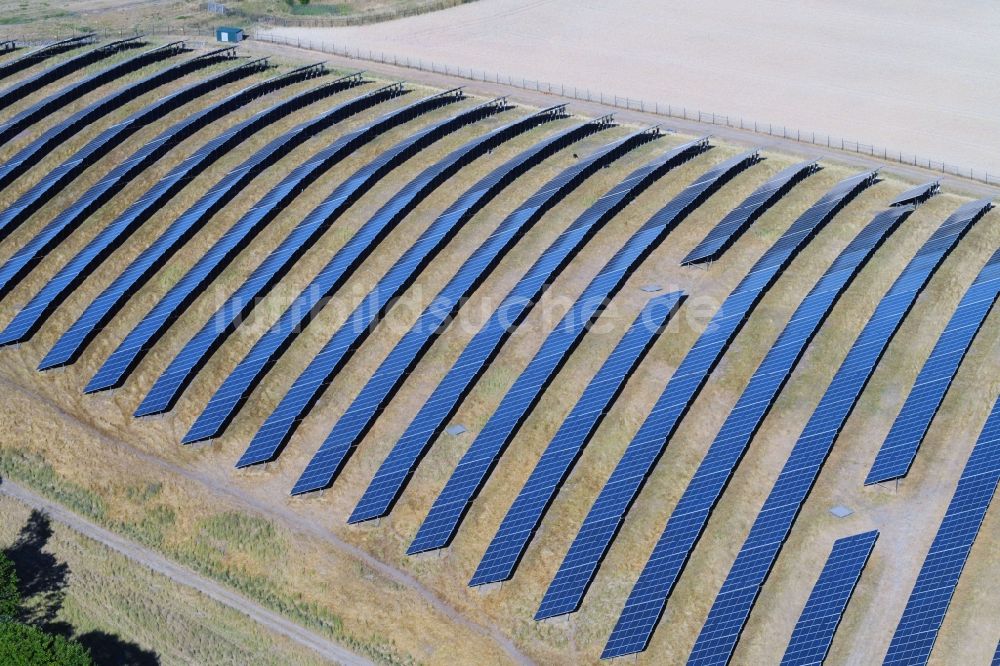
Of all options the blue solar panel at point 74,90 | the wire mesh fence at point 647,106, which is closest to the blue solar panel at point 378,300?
the wire mesh fence at point 647,106

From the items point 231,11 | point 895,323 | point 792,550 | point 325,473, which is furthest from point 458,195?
point 231,11

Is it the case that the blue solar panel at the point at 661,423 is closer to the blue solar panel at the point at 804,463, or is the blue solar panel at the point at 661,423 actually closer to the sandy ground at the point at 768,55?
the blue solar panel at the point at 804,463

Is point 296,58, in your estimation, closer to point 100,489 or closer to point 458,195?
point 458,195

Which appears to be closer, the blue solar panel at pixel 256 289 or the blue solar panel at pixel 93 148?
the blue solar panel at pixel 256 289

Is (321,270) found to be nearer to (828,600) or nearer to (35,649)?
(35,649)

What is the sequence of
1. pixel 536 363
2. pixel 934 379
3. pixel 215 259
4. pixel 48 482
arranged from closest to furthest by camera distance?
pixel 934 379, pixel 48 482, pixel 536 363, pixel 215 259

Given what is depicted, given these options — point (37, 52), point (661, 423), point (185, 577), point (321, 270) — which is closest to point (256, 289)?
point (321, 270)
